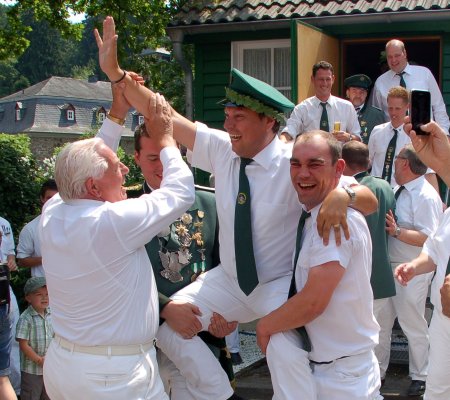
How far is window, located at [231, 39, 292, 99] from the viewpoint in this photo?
38.0ft

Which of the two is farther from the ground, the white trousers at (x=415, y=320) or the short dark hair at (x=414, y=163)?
the short dark hair at (x=414, y=163)

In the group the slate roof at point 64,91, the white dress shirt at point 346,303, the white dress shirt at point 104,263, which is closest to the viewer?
the white dress shirt at point 104,263

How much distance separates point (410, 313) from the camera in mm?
6684

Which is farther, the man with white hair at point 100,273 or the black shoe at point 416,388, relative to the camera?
the black shoe at point 416,388

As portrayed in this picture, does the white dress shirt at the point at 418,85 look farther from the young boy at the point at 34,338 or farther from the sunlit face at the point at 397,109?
the young boy at the point at 34,338

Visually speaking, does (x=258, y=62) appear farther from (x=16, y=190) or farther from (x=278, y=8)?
(x=16, y=190)

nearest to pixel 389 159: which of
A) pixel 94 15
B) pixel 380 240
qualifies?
pixel 380 240

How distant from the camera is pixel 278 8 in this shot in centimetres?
1099

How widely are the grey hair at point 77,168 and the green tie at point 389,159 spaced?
16.7ft

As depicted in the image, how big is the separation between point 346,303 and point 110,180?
4.05ft

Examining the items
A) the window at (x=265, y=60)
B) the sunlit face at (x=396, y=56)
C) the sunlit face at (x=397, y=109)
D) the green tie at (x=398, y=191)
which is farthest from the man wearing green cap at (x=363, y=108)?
the window at (x=265, y=60)

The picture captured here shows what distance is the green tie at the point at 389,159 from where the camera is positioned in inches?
315

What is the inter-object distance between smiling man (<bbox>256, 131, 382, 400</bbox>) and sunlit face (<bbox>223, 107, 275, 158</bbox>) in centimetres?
43

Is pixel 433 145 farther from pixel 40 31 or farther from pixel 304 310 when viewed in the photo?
pixel 40 31
